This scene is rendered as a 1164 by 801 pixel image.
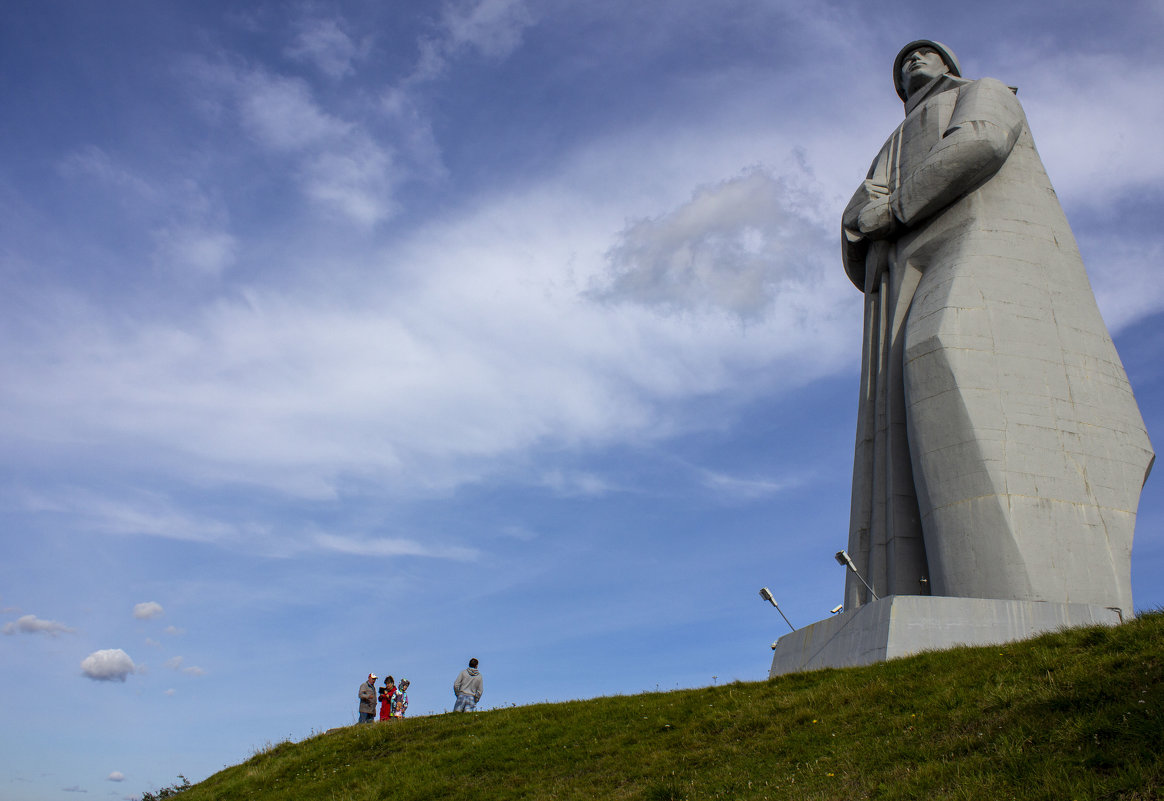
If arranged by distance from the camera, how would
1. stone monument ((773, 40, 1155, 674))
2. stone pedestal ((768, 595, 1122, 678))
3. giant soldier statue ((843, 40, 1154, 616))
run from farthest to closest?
giant soldier statue ((843, 40, 1154, 616)), stone monument ((773, 40, 1155, 674)), stone pedestal ((768, 595, 1122, 678))

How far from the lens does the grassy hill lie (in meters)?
6.74

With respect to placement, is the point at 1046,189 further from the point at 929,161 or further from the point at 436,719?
the point at 436,719

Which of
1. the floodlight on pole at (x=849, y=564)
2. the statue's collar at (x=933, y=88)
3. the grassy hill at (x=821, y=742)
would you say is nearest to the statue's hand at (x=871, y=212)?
the statue's collar at (x=933, y=88)

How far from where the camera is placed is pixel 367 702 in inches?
640

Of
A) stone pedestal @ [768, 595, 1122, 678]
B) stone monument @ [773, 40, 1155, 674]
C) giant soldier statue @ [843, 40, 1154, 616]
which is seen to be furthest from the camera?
giant soldier statue @ [843, 40, 1154, 616]

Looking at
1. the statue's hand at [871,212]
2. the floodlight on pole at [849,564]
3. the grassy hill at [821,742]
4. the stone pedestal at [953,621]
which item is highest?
the statue's hand at [871,212]

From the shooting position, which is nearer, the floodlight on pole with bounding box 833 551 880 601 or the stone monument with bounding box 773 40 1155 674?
the stone monument with bounding box 773 40 1155 674

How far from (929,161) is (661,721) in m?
8.77

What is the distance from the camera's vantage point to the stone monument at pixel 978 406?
444 inches

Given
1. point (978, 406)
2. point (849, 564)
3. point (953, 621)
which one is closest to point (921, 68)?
point (978, 406)

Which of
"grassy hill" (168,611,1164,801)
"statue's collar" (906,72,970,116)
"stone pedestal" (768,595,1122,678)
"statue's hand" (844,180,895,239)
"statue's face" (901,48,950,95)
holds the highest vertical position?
"statue's face" (901,48,950,95)

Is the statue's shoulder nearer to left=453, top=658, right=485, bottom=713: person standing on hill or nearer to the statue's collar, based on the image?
the statue's collar

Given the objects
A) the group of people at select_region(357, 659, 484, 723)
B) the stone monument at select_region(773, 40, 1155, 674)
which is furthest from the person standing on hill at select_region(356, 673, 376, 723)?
the stone monument at select_region(773, 40, 1155, 674)

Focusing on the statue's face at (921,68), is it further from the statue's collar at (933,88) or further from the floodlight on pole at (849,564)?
the floodlight on pole at (849,564)
